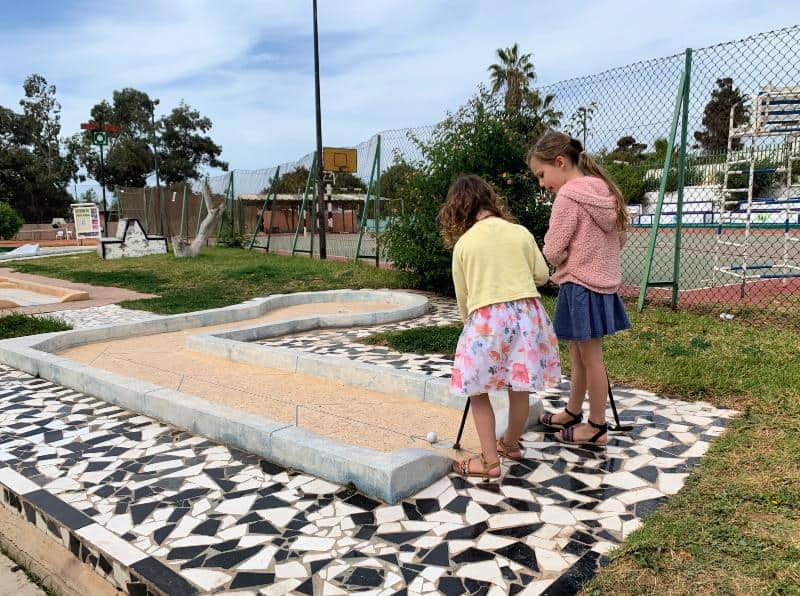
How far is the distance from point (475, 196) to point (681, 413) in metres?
2.10

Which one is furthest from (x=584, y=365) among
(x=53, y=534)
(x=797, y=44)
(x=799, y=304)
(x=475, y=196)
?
(x=799, y=304)

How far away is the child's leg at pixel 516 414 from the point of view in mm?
3168

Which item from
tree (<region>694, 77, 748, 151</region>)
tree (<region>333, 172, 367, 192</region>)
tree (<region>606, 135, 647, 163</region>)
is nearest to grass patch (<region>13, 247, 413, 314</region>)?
tree (<region>333, 172, 367, 192</region>)

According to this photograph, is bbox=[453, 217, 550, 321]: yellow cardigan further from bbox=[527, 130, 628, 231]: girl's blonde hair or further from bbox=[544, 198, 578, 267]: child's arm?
bbox=[527, 130, 628, 231]: girl's blonde hair

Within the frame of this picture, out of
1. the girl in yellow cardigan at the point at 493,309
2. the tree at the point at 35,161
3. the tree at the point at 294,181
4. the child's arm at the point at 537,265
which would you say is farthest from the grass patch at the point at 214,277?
the tree at the point at 35,161

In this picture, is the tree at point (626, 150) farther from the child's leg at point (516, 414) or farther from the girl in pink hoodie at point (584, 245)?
the child's leg at point (516, 414)

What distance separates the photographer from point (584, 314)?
328 centimetres

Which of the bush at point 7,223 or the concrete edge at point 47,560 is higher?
the bush at point 7,223

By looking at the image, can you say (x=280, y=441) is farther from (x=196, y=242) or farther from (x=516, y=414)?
(x=196, y=242)

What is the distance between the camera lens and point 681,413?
3.98 m

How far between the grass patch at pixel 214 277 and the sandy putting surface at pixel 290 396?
301 cm

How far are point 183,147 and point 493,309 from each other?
55.5 metres

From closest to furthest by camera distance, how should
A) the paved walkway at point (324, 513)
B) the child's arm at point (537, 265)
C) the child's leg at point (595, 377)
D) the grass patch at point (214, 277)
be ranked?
the paved walkway at point (324, 513) → the child's arm at point (537, 265) → the child's leg at point (595, 377) → the grass patch at point (214, 277)

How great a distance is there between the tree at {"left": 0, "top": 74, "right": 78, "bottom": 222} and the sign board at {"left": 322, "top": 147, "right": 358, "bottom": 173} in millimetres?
37212
